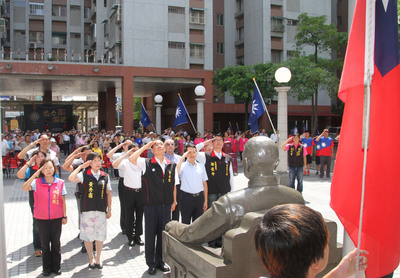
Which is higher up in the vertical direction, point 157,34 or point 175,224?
point 157,34

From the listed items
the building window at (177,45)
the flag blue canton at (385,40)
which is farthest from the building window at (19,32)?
the flag blue canton at (385,40)

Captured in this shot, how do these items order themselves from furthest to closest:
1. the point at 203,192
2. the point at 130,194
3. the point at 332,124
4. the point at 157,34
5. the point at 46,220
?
the point at 332,124
the point at 157,34
the point at 130,194
the point at 203,192
the point at 46,220

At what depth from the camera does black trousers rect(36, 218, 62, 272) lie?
5.86 m

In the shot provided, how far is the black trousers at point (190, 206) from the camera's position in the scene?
22.0 ft

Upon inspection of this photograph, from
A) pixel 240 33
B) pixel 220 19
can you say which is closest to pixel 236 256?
pixel 240 33

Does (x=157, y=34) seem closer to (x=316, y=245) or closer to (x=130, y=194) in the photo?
(x=130, y=194)

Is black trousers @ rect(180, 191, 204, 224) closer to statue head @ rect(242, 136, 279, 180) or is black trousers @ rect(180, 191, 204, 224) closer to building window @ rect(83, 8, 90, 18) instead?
statue head @ rect(242, 136, 279, 180)

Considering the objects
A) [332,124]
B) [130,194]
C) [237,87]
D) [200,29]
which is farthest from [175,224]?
[332,124]

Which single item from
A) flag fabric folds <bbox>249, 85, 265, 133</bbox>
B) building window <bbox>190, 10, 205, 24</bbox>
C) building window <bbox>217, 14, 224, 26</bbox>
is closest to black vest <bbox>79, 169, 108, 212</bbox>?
flag fabric folds <bbox>249, 85, 265, 133</bbox>

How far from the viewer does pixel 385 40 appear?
278 cm

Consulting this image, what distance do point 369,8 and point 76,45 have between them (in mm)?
60183

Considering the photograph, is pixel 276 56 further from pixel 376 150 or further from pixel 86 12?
pixel 376 150

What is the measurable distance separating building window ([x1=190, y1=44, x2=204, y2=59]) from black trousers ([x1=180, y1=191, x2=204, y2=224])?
26802mm

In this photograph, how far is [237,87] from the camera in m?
31.4
